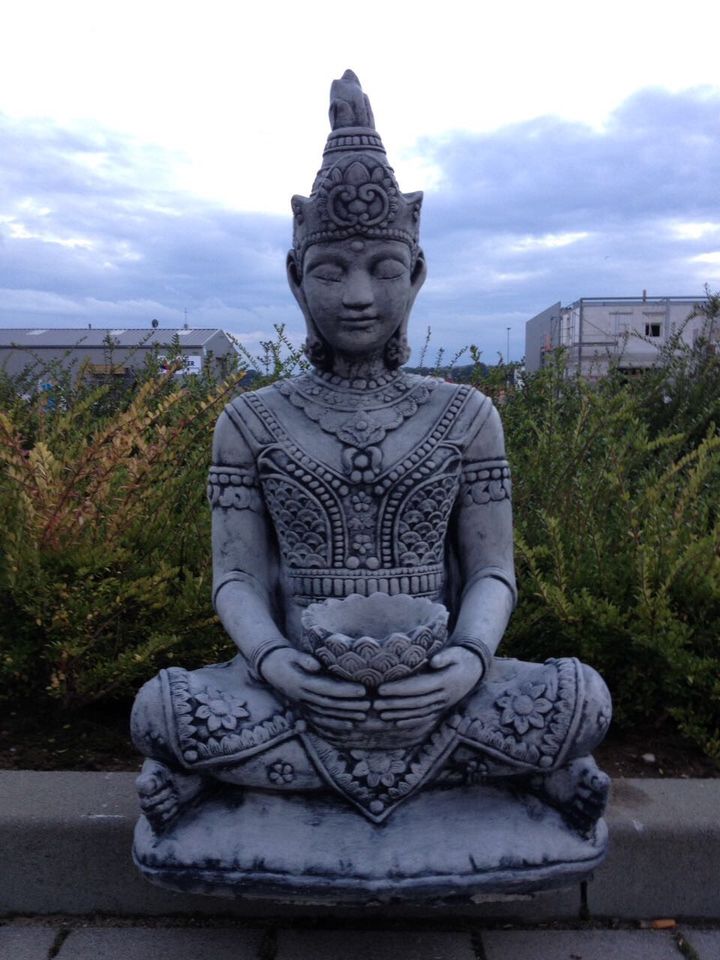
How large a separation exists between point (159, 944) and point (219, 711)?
757mm

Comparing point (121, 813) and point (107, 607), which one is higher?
point (107, 607)

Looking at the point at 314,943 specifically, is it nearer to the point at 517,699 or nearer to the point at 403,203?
the point at 517,699

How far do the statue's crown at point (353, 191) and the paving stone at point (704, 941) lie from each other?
2.15 metres

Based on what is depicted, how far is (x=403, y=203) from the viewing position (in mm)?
2447

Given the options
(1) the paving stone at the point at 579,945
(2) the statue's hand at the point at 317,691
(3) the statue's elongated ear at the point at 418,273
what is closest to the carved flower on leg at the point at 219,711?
(2) the statue's hand at the point at 317,691

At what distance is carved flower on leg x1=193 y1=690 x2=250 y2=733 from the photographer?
2.22 metres

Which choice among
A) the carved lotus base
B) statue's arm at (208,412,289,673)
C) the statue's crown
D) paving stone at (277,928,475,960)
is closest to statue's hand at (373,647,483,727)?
the carved lotus base

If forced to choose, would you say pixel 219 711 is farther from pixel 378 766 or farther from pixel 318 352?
pixel 318 352

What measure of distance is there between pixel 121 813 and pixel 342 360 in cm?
150

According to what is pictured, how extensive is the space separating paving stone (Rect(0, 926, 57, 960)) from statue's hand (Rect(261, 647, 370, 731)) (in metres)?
1.02

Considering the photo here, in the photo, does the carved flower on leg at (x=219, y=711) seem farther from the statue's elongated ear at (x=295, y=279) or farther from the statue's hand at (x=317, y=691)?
the statue's elongated ear at (x=295, y=279)

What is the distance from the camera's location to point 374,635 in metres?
2.30

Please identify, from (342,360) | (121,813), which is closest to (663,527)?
(342,360)

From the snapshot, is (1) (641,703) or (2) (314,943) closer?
(2) (314,943)
